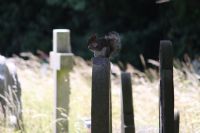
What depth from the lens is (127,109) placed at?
3879 millimetres

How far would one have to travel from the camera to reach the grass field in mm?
4867

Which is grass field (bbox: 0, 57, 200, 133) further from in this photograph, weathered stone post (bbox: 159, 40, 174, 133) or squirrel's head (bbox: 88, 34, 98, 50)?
squirrel's head (bbox: 88, 34, 98, 50)

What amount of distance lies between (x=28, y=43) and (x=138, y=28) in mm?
2767

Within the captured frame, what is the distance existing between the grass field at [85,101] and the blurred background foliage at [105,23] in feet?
19.7

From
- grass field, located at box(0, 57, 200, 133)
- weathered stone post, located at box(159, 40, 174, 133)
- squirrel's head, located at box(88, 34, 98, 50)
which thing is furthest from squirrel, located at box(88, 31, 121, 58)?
grass field, located at box(0, 57, 200, 133)

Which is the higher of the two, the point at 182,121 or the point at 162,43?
the point at 162,43

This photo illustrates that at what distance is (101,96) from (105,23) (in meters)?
13.2

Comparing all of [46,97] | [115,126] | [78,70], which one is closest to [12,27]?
[78,70]

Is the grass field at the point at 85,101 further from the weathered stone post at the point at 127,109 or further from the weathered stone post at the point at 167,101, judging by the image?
the weathered stone post at the point at 167,101

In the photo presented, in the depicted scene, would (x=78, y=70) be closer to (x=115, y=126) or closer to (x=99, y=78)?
(x=115, y=126)

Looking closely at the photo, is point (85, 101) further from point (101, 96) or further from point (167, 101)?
point (101, 96)

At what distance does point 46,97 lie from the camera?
6.83 metres

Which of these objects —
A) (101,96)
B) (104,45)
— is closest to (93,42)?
(104,45)

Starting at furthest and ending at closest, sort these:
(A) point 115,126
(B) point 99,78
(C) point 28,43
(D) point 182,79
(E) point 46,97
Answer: (C) point 28,43 < (E) point 46,97 < (D) point 182,79 < (A) point 115,126 < (B) point 99,78
